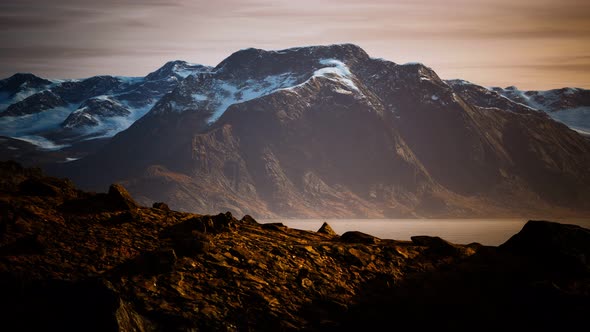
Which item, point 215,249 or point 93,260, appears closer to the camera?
point 93,260

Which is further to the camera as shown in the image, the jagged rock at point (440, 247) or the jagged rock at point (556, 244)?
the jagged rock at point (440, 247)

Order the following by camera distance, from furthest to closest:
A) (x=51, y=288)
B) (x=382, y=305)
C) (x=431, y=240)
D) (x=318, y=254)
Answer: (x=431, y=240), (x=318, y=254), (x=382, y=305), (x=51, y=288)

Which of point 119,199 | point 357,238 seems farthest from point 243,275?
point 357,238

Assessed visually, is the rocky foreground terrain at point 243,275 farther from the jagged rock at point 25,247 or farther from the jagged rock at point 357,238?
the jagged rock at point 357,238

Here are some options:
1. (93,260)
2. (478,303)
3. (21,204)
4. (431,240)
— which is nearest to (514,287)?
(478,303)

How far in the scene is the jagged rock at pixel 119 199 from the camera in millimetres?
41594

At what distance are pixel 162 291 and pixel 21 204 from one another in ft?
33.5

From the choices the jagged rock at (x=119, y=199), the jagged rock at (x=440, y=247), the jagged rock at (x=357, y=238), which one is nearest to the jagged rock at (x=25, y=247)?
the jagged rock at (x=119, y=199)

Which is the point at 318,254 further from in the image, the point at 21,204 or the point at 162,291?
the point at 21,204

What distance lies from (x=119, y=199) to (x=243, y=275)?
9.56 m

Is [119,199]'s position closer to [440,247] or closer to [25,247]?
[25,247]

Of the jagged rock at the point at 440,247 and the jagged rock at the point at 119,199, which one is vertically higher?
the jagged rock at the point at 119,199

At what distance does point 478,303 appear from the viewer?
→ 38000 millimetres

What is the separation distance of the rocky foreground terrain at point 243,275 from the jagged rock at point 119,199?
0.26 ft
